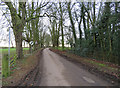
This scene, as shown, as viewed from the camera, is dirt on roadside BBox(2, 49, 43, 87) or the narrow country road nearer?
dirt on roadside BBox(2, 49, 43, 87)

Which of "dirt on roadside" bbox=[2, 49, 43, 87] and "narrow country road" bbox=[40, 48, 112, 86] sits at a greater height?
"dirt on roadside" bbox=[2, 49, 43, 87]

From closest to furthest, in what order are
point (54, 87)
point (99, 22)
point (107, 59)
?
point (54, 87), point (107, 59), point (99, 22)

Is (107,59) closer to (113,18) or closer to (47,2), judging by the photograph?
(113,18)

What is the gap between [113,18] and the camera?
10.1 meters

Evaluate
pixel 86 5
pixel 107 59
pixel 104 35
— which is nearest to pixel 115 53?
pixel 107 59

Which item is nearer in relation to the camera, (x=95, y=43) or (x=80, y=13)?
(x=95, y=43)

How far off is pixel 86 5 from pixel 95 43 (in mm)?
6488

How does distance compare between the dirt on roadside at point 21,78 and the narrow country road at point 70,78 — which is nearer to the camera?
the dirt on roadside at point 21,78

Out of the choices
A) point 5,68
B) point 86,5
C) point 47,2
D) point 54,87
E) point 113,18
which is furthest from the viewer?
point 86,5

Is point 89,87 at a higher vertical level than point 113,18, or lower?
lower

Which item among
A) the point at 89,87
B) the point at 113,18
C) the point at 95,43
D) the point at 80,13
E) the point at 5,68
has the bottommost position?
the point at 89,87

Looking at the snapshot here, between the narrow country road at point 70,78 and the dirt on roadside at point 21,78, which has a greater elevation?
the dirt on roadside at point 21,78

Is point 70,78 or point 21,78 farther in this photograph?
point 70,78

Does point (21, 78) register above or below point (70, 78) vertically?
above
